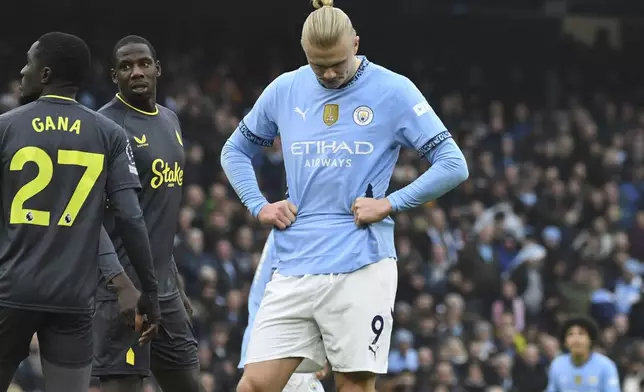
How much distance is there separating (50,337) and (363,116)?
1.63 metres

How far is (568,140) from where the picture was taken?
22562mm

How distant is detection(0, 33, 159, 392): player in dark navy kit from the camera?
589 centimetres

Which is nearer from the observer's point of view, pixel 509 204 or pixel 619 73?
pixel 509 204

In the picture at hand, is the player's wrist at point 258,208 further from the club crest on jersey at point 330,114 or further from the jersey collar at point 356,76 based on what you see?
the jersey collar at point 356,76

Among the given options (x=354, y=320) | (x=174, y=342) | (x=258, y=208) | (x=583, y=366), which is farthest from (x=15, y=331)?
(x=583, y=366)

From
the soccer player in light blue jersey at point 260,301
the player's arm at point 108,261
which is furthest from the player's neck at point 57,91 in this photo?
the soccer player in light blue jersey at point 260,301

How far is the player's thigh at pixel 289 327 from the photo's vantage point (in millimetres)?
5840

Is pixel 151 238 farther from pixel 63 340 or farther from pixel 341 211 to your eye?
pixel 341 211

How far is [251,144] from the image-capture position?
20.6 feet

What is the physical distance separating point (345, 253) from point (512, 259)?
13.1m

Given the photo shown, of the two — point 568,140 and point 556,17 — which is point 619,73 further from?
point 568,140

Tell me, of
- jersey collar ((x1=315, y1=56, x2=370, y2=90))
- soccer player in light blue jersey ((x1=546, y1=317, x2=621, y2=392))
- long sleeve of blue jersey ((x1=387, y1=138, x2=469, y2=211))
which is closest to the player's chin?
jersey collar ((x1=315, y1=56, x2=370, y2=90))

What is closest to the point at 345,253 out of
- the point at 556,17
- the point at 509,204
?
the point at 509,204

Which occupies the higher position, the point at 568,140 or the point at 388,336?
the point at 568,140
